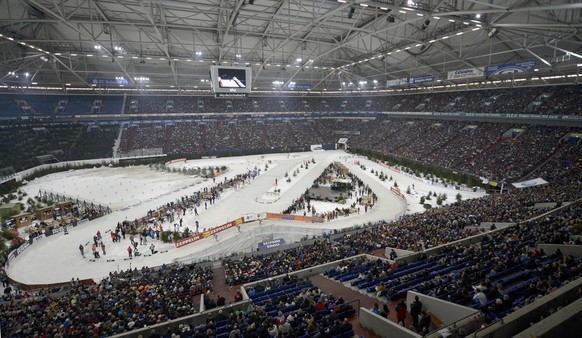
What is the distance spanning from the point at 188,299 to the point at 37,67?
2050 inches

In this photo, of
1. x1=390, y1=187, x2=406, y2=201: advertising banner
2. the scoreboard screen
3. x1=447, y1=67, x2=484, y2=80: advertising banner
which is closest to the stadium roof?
x1=447, y1=67, x2=484, y2=80: advertising banner

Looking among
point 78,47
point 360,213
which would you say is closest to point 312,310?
point 360,213

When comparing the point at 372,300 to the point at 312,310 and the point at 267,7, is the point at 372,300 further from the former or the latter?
the point at 267,7

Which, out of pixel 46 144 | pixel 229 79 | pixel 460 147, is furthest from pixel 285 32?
pixel 46 144

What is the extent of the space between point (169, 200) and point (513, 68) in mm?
36962

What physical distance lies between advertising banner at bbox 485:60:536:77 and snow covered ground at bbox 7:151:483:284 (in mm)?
13366

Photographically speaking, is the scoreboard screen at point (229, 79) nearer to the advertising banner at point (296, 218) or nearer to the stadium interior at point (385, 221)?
the stadium interior at point (385, 221)

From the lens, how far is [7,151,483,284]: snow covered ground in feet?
58.6

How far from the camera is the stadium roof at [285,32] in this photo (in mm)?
25406

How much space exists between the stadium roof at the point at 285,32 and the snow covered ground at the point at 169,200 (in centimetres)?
1544

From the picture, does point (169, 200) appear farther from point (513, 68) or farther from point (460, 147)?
point (513, 68)

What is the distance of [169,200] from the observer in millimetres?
28797

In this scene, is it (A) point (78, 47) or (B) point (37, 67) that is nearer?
(A) point (78, 47)

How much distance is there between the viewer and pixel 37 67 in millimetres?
44656
